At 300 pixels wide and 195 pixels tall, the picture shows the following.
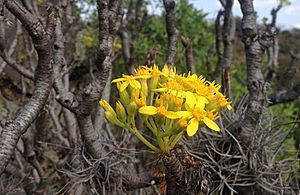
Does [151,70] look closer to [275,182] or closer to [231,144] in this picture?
[231,144]

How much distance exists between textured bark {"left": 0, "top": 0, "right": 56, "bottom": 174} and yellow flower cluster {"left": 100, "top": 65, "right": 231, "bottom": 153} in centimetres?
17

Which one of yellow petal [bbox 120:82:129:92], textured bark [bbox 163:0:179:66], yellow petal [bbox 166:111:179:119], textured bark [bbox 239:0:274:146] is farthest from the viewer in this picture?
textured bark [bbox 163:0:179:66]

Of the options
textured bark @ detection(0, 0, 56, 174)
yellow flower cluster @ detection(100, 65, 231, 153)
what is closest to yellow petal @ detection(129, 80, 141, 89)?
yellow flower cluster @ detection(100, 65, 231, 153)

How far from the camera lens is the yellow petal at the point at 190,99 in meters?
0.99

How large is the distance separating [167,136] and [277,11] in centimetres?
225

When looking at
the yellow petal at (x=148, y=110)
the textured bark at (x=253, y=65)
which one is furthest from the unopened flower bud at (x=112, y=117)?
the textured bark at (x=253, y=65)

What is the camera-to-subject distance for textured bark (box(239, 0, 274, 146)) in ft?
4.79

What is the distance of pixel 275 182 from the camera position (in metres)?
1.55

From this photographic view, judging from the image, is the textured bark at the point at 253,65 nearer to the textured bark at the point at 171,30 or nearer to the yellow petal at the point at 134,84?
the textured bark at the point at 171,30

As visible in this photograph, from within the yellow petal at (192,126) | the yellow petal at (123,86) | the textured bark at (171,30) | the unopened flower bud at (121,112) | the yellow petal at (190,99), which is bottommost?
the yellow petal at (192,126)

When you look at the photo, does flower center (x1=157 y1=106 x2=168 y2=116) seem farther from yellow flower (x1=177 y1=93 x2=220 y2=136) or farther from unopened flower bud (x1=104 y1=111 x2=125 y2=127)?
unopened flower bud (x1=104 y1=111 x2=125 y2=127)

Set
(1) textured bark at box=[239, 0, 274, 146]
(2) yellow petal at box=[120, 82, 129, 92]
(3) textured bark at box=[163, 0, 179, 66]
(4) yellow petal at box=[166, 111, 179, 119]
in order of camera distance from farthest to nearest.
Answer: (3) textured bark at box=[163, 0, 179, 66], (1) textured bark at box=[239, 0, 274, 146], (2) yellow petal at box=[120, 82, 129, 92], (4) yellow petal at box=[166, 111, 179, 119]

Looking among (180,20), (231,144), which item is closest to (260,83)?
(231,144)

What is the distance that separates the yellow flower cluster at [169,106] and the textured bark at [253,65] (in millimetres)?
413
